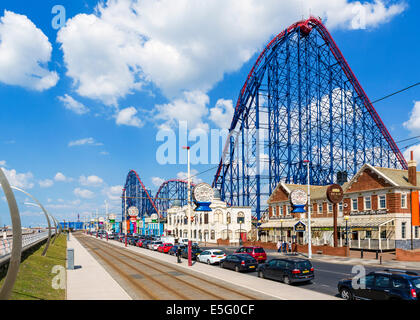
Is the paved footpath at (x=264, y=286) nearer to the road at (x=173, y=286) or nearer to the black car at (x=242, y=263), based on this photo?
the black car at (x=242, y=263)

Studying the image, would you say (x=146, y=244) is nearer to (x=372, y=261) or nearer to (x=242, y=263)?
(x=242, y=263)

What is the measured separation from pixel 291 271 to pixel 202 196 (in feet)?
46.5

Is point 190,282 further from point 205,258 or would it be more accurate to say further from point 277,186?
point 277,186

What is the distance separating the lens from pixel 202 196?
3259cm

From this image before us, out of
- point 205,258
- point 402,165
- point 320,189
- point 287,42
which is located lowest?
point 205,258

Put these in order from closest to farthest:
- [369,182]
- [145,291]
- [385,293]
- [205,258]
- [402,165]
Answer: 1. [385,293]
2. [145,291]
3. [205,258]
4. [369,182]
5. [402,165]

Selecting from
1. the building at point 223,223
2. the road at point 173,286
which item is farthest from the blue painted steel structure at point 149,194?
the road at point 173,286

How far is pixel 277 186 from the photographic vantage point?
2286 inches

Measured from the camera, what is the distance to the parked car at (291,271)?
19.8m

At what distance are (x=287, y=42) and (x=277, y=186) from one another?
26.0 meters

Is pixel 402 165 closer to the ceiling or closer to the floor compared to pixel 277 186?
closer to the ceiling

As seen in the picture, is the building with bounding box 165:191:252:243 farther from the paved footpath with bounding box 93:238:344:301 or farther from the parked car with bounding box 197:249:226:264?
the paved footpath with bounding box 93:238:344:301

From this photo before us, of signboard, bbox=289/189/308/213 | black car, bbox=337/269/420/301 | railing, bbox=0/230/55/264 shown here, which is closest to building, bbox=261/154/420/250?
signboard, bbox=289/189/308/213

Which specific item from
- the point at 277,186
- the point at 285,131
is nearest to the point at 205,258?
the point at 277,186
